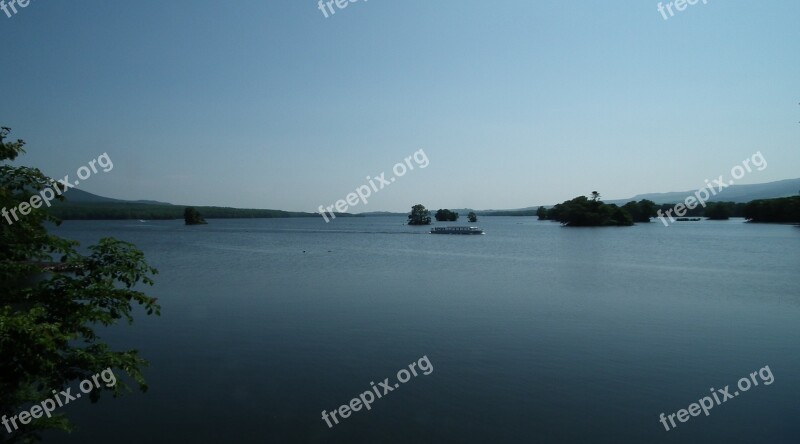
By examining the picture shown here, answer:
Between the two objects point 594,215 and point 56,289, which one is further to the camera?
point 594,215

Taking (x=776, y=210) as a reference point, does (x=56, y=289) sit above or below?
above

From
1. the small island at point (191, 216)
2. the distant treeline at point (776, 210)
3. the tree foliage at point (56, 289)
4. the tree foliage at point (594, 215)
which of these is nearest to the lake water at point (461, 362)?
the tree foliage at point (56, 289)

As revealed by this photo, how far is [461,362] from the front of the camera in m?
14.9

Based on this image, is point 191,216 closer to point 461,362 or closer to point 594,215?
point 594,215

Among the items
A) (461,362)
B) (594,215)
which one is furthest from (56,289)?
(594,215)

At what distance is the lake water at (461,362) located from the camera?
10.7m

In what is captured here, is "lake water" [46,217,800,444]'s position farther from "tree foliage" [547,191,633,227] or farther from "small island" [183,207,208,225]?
"small island" [183,207,208,225]

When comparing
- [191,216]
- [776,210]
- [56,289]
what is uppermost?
[191,216]

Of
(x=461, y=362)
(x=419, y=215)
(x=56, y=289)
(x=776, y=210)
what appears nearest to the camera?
(x=56, y=289)

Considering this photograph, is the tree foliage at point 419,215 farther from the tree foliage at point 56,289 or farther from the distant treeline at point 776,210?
the tree foliage at point 56,289

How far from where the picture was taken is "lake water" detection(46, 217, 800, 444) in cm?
1073

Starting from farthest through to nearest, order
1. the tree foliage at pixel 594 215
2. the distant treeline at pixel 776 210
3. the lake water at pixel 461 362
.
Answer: the tree foliage at pixel 594 215 → the distant treeline at pixel 776 210 → the lake water at pixel 461 362

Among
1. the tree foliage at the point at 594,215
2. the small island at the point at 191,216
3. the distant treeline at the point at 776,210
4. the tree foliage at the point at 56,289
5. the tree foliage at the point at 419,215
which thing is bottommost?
the distant treeline at the point at 776,210

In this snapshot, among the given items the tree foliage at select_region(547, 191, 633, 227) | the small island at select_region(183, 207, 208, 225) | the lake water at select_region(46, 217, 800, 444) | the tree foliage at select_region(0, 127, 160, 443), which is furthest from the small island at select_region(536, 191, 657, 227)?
the tree foliage at select_region(0, 127, 160, 443)
